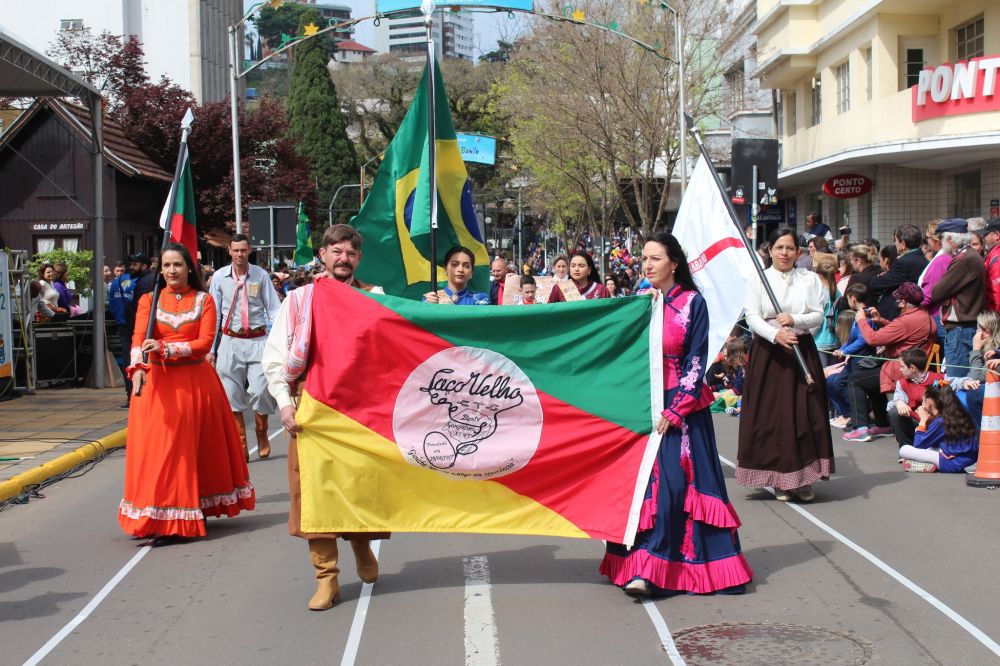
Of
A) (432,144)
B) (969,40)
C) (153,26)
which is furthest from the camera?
(153,26)

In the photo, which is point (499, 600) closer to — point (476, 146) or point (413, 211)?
point (413, 211)

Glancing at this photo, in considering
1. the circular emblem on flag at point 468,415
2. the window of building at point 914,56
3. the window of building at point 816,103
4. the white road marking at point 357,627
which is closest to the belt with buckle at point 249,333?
the white road marking at point 357,627

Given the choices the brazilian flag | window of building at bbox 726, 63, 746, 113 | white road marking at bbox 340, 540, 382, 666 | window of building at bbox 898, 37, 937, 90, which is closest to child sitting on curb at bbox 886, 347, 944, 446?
the brazilian flag

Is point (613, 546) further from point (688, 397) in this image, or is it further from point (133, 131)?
point (133, 131)

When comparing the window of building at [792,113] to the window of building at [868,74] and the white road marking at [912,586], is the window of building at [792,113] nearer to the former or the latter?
the window of building at [868,74]

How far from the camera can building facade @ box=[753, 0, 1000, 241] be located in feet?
72.7

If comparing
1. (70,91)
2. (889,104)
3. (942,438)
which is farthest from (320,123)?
(942,438)

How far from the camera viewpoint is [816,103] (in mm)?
31469

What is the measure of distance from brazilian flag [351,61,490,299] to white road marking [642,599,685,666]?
3.88 meters

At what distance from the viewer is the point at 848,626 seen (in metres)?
6.21

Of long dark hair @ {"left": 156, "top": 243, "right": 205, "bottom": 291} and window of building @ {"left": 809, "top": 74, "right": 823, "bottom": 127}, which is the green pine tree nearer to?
window of building @ {"left": 809, "top": 74, "right": 823, "bottom": 127}

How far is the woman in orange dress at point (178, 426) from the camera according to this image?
8477 mm

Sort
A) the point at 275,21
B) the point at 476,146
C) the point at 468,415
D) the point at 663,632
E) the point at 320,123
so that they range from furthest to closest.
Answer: the point at 275,21 < the point at 320,123 < the point at 476,146 < the point at 468,415 < the point at 663,632

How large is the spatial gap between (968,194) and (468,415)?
20687 millimetres
